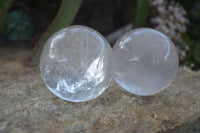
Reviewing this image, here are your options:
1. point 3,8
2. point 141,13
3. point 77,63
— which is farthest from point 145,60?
point 3,8

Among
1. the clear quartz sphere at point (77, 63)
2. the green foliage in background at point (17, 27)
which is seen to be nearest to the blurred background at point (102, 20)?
the green foliage in background at point (17, 27)

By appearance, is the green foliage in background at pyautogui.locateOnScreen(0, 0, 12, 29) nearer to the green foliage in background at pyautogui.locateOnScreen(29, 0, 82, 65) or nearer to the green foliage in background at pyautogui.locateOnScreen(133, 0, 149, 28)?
the green foliage in background at pyautogui.locateOnScreen(29, 0, 82, 65)

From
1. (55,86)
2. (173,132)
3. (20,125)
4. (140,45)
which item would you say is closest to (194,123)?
(173,132)

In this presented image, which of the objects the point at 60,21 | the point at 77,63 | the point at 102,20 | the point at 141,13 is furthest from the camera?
the point at 102,20

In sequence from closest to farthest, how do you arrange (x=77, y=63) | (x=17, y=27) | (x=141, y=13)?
1. (x=77, y=63)
2. (x=141, y=13)
3. (x=17, y=27)

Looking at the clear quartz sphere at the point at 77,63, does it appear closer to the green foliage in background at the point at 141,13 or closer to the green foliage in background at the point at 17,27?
the green foliage in background at the point at 141,13

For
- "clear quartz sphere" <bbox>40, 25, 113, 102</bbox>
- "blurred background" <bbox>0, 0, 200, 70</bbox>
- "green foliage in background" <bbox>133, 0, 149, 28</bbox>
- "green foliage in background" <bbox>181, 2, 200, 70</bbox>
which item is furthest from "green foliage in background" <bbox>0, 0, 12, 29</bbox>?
"green foliage in background" <bbox>181, 2, 200, 70</bbox>

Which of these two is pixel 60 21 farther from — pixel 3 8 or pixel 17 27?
pixel 17 27

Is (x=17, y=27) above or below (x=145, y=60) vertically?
below
